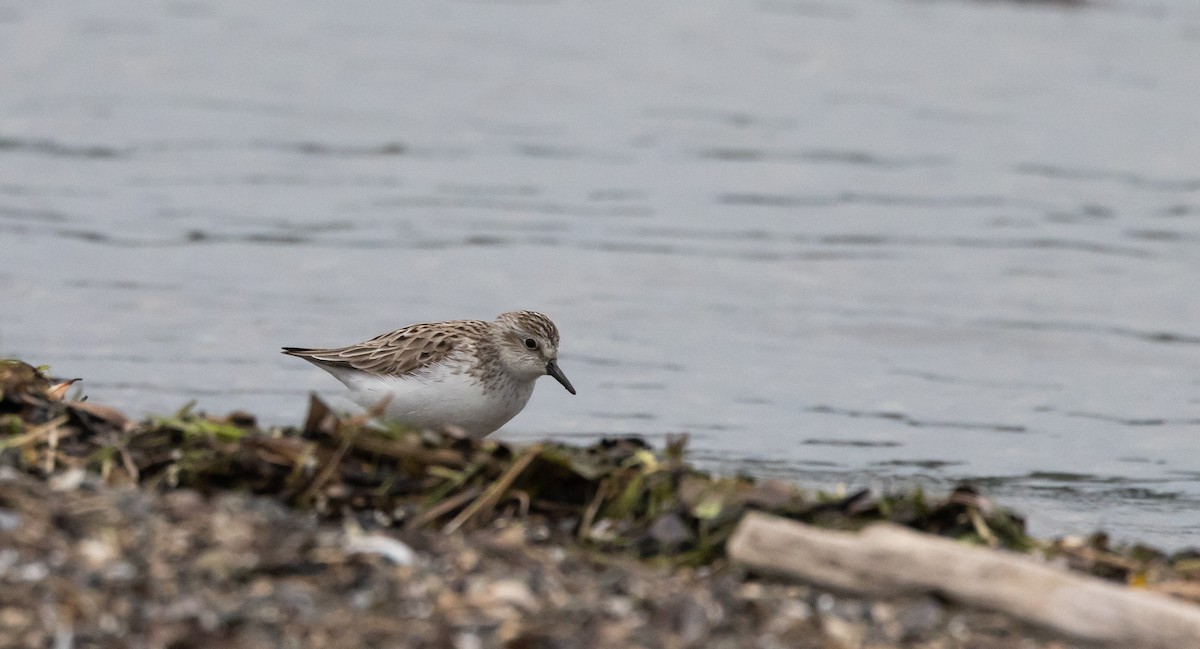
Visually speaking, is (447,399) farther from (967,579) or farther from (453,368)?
(967,579)

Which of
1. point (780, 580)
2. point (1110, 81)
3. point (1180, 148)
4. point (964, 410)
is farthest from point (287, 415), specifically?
point (1110, 81)

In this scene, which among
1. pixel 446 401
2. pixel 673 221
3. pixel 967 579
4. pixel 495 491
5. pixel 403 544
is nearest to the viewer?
pixel 967 579

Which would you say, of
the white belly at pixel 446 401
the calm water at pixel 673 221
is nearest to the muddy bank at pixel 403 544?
the white belly at pixel 446 401

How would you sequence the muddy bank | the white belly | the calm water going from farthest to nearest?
the calm water
the white belly
the muddy bank

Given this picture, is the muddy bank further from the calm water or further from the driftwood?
the calm water

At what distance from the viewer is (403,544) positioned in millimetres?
4555

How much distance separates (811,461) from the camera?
913 cm

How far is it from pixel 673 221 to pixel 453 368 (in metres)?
7.69

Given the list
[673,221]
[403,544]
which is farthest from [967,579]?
[673,221]

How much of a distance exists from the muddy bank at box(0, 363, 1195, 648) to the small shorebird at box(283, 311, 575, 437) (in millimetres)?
1758

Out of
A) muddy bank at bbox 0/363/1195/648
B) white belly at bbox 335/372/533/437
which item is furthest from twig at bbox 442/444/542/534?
white belly at bbox 335/372/533/437

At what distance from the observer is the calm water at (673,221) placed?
1023 cm

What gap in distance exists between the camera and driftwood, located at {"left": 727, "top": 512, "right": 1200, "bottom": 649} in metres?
4.17

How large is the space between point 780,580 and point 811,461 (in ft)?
15.4
